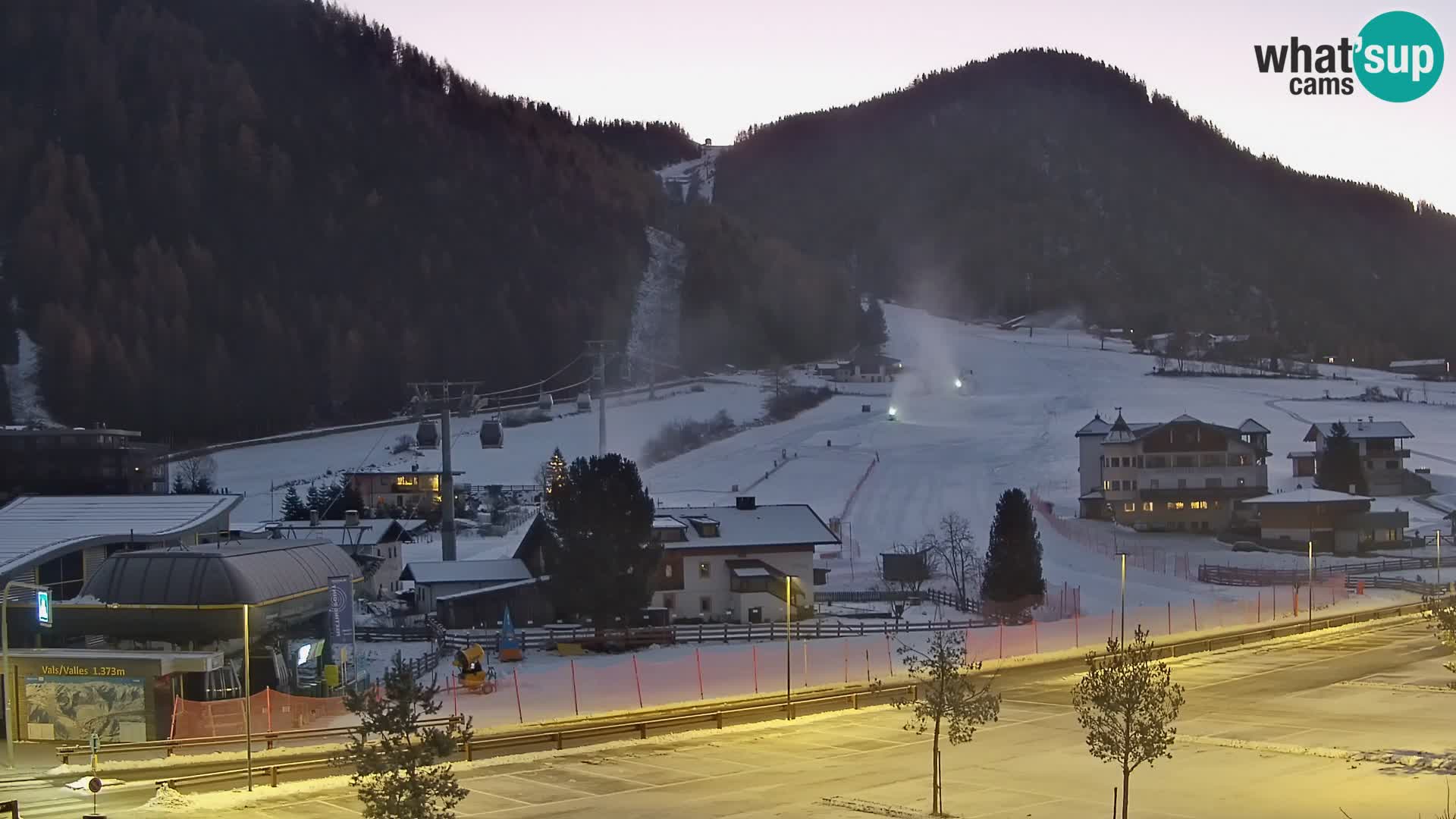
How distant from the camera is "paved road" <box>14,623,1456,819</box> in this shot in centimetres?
2377

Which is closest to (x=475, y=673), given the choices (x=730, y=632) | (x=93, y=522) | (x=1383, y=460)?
(x=730, y=632)

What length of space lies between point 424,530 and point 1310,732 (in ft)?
178

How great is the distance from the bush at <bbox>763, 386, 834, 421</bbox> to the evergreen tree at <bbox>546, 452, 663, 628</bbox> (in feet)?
244

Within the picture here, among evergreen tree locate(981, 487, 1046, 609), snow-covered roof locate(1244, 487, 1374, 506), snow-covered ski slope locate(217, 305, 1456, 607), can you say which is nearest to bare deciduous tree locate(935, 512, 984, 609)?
evergreen tree locate(981, 487, 1046, 609)

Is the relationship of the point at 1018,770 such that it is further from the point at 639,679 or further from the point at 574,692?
the point at 639,679

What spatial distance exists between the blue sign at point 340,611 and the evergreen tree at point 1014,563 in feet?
76.5

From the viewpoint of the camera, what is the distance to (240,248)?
165 metres

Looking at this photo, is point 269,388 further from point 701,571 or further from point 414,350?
point 701,571

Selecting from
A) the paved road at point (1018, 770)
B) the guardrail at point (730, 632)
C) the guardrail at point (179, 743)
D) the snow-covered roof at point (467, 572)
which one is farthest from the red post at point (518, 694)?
the snow-covered roof at point (467, 572)

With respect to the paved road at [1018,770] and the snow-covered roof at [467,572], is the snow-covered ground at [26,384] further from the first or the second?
the paved road at [1018,770]

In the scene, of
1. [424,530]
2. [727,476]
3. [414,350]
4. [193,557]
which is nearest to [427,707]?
[193,557]

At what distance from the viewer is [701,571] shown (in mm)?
52062

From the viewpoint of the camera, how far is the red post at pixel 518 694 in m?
34.4

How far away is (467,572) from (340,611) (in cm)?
1290
